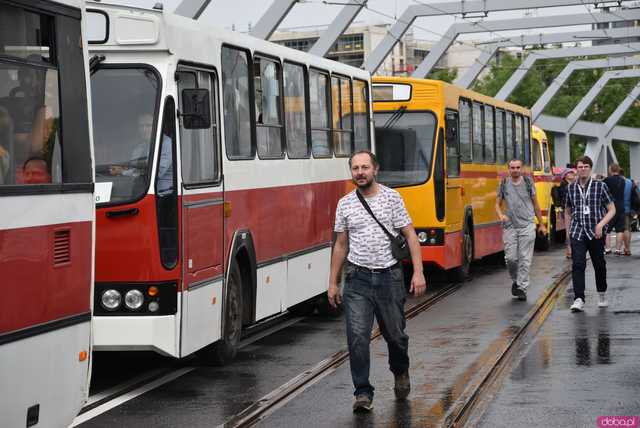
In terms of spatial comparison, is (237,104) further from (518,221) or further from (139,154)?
(518,221)

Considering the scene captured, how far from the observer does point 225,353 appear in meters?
13.0

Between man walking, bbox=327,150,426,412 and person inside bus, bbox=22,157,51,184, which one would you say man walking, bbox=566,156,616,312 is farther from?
person inside bus, bbox=22,157,51,184

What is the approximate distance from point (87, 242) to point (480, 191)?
17313 millimetres

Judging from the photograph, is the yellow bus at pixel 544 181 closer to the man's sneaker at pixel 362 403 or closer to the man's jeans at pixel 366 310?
the man's jeans at pixel 366 310

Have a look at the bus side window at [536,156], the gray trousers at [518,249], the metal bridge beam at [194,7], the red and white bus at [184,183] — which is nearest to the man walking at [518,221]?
the gray trousers at [518,249]

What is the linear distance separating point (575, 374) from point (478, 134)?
13.6 meters

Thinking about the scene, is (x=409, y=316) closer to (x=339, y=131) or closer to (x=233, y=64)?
(x=339, y=131)

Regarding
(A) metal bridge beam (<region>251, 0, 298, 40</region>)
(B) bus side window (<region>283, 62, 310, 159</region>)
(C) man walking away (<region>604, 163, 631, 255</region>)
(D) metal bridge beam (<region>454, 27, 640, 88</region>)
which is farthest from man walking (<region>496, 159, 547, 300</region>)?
(D) metal bridge beam (<region>454, 27, 640, 88</region>)

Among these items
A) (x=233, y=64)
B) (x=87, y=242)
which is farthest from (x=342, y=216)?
(x=233, y=64)

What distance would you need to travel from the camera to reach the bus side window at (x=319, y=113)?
16609 millimetres

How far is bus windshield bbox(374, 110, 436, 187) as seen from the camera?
2208 centimetres

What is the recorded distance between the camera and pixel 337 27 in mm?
28734

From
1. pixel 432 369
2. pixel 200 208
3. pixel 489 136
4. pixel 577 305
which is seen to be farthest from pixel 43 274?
pixel 489 136

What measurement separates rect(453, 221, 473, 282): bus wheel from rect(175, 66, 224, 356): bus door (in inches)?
422
